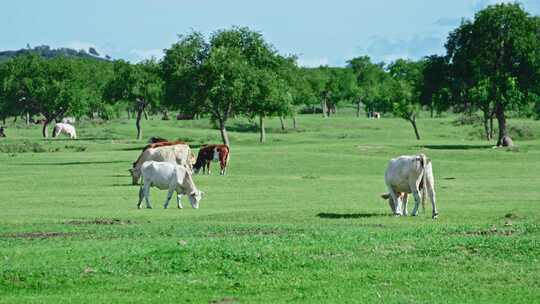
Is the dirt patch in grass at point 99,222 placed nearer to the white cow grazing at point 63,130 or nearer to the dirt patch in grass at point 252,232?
the dirt patch in grass at point 252,232

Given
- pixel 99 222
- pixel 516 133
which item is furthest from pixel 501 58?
pixel 99 222

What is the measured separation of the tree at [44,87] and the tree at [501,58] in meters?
52.8

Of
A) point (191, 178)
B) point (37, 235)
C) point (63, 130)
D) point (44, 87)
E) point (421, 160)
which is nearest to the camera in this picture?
point (37, 235)

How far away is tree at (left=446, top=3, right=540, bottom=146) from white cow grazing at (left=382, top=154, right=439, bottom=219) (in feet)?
143

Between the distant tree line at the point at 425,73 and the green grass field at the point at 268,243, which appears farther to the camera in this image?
the distant tree line at the point at 425,73

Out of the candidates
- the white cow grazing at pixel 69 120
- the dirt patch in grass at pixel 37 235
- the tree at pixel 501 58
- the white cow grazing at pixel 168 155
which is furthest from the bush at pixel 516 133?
the dirt patch in grass at pixel 37 235

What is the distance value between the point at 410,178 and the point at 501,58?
47777 millimetres

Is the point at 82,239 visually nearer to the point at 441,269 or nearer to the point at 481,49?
the point at 441,269

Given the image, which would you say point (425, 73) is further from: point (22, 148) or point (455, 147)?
point (22, 148)

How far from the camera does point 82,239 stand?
23.1 m

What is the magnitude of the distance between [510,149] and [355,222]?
148 feet

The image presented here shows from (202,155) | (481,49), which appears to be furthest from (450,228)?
(481,49)

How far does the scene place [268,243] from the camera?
20531 millimetres

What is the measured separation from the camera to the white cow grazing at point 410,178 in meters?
30.0
